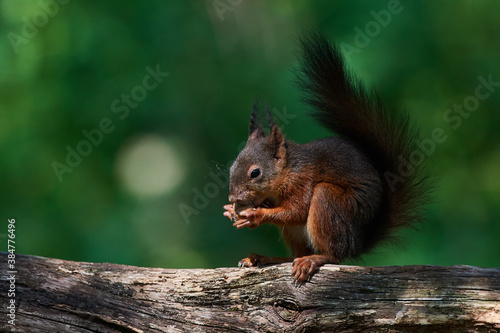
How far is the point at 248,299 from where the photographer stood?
2.11 metres

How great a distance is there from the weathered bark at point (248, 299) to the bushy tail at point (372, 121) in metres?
0.54

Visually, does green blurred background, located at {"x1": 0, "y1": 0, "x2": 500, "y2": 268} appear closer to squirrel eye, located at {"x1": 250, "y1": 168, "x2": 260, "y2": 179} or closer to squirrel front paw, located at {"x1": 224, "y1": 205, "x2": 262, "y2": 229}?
squirrel eye, located at {"x1": 250, "y1": 168, "x2": 260, "y2": 179}

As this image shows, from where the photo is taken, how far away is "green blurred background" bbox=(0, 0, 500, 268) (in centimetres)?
368

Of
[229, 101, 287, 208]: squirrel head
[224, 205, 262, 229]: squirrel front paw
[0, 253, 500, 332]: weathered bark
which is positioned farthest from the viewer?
[229, 101, 287, 208]: squirrel head

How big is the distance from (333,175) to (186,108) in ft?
6.64

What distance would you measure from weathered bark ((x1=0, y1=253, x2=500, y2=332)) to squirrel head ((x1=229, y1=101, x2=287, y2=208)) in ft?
1.29

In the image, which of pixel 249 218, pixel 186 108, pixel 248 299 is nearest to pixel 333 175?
pixel 249 218

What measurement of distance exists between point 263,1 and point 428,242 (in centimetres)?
220

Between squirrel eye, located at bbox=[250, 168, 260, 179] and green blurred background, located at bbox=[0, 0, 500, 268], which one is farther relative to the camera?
green blurred background, located at bbox=[0, 0, 500, 268]

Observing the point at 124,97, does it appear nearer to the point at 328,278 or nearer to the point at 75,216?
the point at 75,216

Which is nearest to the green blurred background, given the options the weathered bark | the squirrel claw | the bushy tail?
the bushy tail

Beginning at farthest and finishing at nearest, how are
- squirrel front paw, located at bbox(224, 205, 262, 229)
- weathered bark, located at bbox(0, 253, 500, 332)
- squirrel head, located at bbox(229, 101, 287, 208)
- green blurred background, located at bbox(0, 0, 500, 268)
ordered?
green blurred background, located at bbox(0, 0, 500, 268) → squirrel head, located at bbox(229, 101, 287, 208) → squirrel front paw, located at bbox(224, 205, 262, 229) → weathered bark, located at bbox(0, 253, 500, 332)

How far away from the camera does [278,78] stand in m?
3.82

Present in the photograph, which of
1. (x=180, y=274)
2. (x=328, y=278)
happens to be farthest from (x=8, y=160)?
(x=328, y=278)
